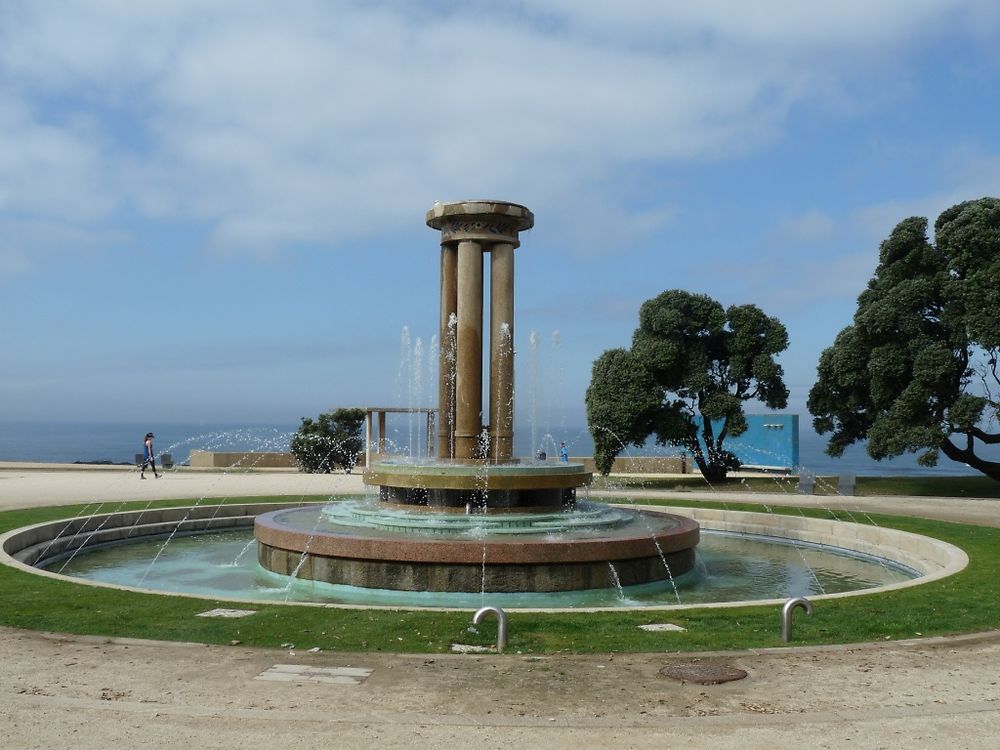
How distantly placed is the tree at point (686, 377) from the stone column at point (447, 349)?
16074 mm

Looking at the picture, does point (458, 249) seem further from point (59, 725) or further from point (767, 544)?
point (59, 725)

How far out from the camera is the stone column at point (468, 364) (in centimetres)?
1970

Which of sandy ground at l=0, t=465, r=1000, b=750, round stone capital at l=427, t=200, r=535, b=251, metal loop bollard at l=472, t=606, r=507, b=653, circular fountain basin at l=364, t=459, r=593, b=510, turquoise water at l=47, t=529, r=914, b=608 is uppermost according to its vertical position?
round stone capital at l=427, t=200, r=535, b=251

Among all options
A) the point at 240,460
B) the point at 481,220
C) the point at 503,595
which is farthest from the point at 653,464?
the point at 503,595

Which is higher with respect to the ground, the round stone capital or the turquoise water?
the round stone capital

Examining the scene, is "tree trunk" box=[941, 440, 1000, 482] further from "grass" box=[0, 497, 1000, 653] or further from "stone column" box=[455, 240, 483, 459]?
"grass" box=[0, 497, 1000, 653]

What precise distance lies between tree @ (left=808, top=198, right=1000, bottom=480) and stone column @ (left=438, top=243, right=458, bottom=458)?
18.3 metres

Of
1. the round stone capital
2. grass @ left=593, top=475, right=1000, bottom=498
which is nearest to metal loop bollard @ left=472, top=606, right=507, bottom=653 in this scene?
the round stone capital

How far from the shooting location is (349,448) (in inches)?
1670

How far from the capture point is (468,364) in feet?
64.6

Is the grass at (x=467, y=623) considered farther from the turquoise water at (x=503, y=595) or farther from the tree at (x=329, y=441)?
the tree at (x=329, y=441)

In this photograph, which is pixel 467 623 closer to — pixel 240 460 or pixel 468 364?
pixel 468 364

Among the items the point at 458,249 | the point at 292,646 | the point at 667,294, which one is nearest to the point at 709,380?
the point at 667,294

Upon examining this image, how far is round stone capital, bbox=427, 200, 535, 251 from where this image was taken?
19781mm
